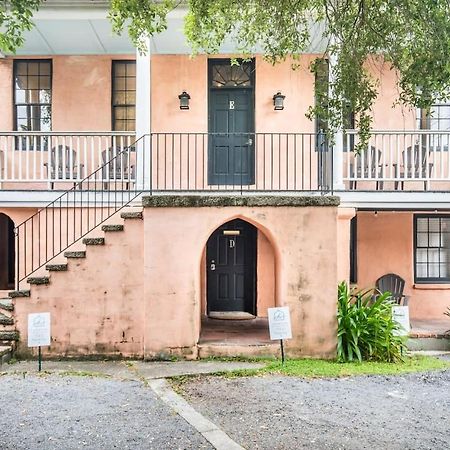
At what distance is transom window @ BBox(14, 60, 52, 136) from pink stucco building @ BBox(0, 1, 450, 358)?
34 millimetres

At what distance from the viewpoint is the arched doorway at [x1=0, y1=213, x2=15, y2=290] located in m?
11.8

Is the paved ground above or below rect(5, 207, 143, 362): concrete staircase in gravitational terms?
below

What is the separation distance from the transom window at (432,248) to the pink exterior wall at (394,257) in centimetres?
26

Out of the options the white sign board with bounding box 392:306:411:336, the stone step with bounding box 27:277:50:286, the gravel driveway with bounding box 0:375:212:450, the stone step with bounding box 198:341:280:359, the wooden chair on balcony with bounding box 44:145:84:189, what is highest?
the wooden chair on balcony with bounding box 44:145:84:189

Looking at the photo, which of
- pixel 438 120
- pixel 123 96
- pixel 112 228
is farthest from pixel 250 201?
pixel 438 120

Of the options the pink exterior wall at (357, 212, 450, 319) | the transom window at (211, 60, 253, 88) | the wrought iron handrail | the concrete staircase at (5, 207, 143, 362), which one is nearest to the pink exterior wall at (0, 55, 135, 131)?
the wrought iron handrail

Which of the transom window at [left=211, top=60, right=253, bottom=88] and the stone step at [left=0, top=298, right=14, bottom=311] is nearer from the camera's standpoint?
the stone step at [left=0, top=298, right=14, bottom=311]

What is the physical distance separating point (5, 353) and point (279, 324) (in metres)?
4.35

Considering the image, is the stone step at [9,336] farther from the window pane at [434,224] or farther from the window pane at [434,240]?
the window pane at [434,224]

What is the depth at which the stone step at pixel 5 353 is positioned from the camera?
24.8ft

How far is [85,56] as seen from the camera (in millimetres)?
11562

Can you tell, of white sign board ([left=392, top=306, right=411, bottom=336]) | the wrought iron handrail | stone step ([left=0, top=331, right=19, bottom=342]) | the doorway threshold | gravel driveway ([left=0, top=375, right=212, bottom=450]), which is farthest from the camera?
the doorway threshold

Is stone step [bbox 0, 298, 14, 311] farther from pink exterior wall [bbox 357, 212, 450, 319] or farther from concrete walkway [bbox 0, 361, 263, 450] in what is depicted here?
pink exterior wall [bbox 357, 212, 450, 319]

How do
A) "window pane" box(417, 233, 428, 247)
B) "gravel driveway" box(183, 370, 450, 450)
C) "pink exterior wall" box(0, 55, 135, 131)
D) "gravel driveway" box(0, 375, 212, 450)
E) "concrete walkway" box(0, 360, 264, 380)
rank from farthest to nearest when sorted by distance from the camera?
"window pane" box(417, 233, 428, 247), "pink exterior wall" box(0, 55, 135, 131), "concrete walkway" box(0, 360, 264, 380), "gravel driveway" box(183, 370, 450, 450), "gravel driveway" box(0, 375, 212, 450)
